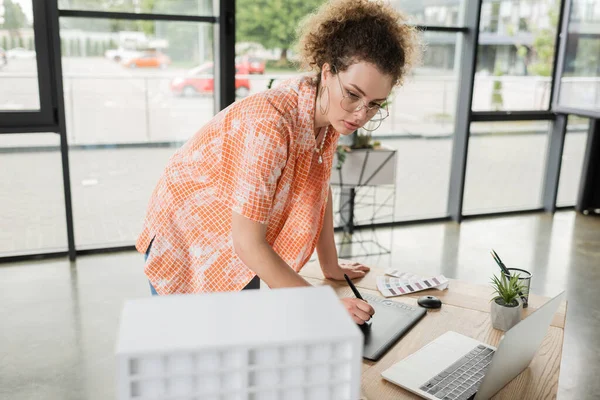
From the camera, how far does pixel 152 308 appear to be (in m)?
0.65

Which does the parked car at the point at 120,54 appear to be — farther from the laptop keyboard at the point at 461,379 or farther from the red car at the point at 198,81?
the laptop keyboard at the point at 461,379

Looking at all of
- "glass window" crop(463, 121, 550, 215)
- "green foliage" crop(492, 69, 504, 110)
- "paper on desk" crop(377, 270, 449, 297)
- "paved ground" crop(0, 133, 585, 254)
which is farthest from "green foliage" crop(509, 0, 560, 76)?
"paper on desk" crop(377, 270, 449, 297)

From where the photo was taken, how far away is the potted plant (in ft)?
4.91

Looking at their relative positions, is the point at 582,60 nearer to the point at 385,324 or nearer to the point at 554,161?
the point at 554,161

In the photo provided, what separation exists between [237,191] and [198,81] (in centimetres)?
300

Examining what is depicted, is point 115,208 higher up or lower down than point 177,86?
lower down

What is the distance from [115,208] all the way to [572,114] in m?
3.76

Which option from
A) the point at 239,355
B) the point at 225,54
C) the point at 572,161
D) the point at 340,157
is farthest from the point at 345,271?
the point at 572,161

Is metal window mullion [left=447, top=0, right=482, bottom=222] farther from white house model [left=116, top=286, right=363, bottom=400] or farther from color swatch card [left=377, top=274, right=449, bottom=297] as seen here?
white house model [left=116, top=286, right=363, bottom=400]

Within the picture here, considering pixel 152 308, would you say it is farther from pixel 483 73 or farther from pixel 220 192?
pixel 483 73

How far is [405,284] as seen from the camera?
1753mm

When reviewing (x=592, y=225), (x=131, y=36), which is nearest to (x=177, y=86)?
(x=131, y=36)

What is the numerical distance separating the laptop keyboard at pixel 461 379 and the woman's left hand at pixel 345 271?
1.65ft

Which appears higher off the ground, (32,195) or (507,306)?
(507,306)
